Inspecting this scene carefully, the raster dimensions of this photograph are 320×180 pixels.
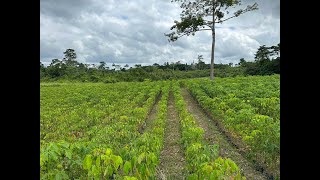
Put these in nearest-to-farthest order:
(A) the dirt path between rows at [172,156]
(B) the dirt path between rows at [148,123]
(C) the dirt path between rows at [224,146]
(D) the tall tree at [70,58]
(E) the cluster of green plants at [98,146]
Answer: (E) the cluster of green plants at [98,146] < (A) the dirt path between rows at [172,156] < (C) the dirt path between rows at [224,146] < (B) the dirt path between rows at [148,123] < (D) the tall tree at [70,58]

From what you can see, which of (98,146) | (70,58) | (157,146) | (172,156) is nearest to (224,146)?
(172,156)

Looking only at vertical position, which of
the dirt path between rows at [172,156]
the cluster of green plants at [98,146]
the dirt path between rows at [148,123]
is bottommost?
the dirt path between rows at [172,156]

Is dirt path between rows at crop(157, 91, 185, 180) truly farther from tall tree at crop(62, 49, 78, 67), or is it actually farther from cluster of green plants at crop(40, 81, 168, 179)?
tall tree at crop(62, 49, 78, 67)

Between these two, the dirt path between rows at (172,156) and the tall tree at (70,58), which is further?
the tall tree at (70,58)

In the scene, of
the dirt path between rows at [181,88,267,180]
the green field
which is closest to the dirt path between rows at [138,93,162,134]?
the green field

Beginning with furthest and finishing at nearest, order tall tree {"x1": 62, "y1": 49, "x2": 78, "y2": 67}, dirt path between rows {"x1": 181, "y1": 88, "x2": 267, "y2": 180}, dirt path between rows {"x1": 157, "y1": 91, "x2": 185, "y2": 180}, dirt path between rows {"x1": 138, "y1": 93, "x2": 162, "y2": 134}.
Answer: tall tree {"x1": 62, "y1": 49, "x2": 78, "y2": 67} → dirt path between rows {"x1": 138, "y1": 93, "x2": 162, "y2": 134} → dirt path between rows {"x1": 181, "y1": 88, "x2": 267, "y2": 180} → dirt path between rows {"x1": 157, "y1": 91, "x2": 185, "y2": 180}

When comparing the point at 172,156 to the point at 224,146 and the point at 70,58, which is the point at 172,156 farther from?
the point at 70,58

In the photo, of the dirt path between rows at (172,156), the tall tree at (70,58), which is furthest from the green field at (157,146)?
the tall tree at (70,58)

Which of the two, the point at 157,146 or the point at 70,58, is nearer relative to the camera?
the point at 157,146

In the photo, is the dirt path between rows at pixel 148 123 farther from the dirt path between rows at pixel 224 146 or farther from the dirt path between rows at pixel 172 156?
the dirt path between rows at pixel 224 146

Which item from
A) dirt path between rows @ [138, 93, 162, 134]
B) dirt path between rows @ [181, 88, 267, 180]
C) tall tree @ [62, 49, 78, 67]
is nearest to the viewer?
dirt path between rows @ [181, 88, 267, 180]

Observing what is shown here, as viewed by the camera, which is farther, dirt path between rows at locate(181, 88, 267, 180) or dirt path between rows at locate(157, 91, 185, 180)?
dirt path between rows at locate(181, 88, 267, 180)
